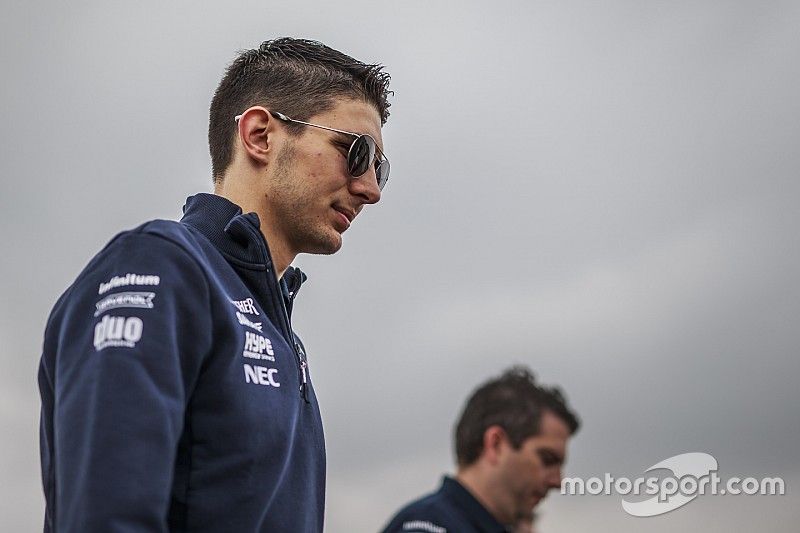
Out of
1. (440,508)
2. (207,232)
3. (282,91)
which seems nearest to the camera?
(440,508)

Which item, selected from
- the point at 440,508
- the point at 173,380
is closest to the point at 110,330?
the point at 173,380

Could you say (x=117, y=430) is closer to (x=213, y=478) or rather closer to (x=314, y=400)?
(x=213, y=478)

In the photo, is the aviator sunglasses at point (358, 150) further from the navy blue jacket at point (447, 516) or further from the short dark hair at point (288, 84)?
the navy blue jacket at point (447, 516)

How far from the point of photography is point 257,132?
4320 millimetres

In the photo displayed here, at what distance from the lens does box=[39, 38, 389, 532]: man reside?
3.01m

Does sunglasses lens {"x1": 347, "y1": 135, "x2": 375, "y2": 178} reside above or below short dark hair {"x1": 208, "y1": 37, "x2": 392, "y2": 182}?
below

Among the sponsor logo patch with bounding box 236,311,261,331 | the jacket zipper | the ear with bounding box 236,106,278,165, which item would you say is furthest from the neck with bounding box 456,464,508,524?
the ear with bounding box 236,106,278,165

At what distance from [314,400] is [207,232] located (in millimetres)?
786

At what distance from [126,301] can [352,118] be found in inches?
61.1

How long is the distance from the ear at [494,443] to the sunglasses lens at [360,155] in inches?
88.4

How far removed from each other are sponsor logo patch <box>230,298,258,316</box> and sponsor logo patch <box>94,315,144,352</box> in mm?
531

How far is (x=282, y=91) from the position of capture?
447 cm

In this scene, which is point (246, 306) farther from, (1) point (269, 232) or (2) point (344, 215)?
(2) point (344, 215)

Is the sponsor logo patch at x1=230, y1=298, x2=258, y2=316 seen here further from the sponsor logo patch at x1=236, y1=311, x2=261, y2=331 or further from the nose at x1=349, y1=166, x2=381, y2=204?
the nose at x1=349, y1=166, x2=381, y2=204
